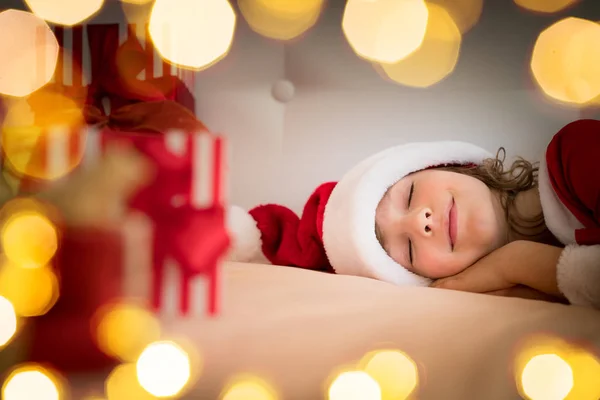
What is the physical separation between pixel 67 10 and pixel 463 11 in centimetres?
89

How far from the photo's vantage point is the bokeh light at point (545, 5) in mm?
925

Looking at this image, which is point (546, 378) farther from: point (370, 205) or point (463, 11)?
point (463, 11)

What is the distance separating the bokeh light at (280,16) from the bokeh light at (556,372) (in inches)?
34.3

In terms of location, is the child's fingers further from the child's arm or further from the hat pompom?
Answer: the hat pompom

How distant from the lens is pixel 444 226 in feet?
2.60

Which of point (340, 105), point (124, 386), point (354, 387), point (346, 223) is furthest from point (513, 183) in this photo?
point (124, 386)

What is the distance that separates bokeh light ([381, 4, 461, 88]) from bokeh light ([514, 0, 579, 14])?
0.41 feet

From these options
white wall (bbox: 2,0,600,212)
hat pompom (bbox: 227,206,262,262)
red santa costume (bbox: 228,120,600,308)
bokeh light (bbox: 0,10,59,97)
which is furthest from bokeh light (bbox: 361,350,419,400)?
bokeh light (bbox: 0,10,59,97)

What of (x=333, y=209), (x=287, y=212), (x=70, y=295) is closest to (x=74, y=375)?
(x=70, y=295)

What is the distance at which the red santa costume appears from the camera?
24.5 inches

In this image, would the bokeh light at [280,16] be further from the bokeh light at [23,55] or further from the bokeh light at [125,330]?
the bokeh light at [125,330]

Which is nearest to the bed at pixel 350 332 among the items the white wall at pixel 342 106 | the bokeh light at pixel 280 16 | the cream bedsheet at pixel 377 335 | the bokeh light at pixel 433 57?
the cream bedsheet at pixel 377 335

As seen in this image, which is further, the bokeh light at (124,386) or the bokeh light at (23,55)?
the bokeh light at (23,55)

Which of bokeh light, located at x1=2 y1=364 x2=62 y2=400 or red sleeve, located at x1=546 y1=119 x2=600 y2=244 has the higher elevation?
red sleeve, located at x1=546 y1=119 x2=600 y2=244
